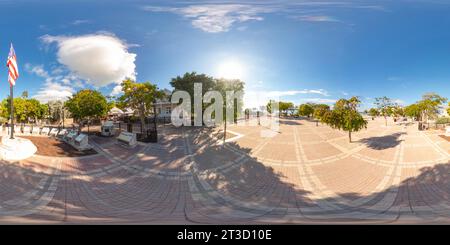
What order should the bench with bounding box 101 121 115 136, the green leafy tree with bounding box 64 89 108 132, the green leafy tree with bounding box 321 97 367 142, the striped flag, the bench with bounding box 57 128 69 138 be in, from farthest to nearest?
the bench with bounding box 57 128 69 138, the green leafy tree with bounding box 321 97 367 142, the bench with bounding box 101 121 115 136, the green leafy tree with bounding box 64 89 108 132, the striped flag

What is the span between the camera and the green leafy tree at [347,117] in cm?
216

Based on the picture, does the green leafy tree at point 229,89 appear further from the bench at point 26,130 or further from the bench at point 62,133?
the bench at point 26,130

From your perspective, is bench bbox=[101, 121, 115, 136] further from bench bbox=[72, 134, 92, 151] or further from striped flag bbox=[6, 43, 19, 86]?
striped flag bbox=[6, 43, 19, 86]

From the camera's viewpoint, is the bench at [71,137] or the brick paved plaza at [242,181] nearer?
the brick paved plaza at [242,181]

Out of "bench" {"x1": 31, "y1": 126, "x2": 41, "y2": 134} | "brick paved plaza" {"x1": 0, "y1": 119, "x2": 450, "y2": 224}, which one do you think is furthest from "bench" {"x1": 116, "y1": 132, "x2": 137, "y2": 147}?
"bench" {"x1": 31, "y1": 126, "x2": 41, "y2": 134}

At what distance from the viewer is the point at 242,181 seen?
6.70 ft

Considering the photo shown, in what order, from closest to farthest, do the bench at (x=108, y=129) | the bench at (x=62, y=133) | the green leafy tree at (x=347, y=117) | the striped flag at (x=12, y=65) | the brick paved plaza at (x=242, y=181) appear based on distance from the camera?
1. the brick paved plaza at (x=242, y=181)
2. the striped flag at (x=12, y=65)
3. the bench at (x=108, y=129)
4. the green leafy tree at (x=347, y=117)
5. the bench at (x=62, y=133)

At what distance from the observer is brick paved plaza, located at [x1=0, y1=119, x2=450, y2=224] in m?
1.66

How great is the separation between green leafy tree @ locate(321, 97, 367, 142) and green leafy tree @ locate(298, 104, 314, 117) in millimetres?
217

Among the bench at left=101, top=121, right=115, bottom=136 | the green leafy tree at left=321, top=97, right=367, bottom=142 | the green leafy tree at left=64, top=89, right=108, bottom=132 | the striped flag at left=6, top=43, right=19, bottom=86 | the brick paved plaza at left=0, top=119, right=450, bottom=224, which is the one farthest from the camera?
the green leafy tree at left=321, top=97, right=367, bottom=142

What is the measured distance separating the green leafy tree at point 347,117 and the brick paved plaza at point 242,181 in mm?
191

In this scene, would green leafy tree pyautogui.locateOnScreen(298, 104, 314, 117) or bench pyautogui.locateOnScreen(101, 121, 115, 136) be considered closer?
bench pyautogui.locateOnScreen(101, 121, 115, 136)

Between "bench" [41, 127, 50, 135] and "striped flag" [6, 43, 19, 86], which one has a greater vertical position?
"striped flag" [6, 43, 19, 86]

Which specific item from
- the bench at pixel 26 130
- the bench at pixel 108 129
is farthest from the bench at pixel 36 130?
the bench at pixel 108 129
